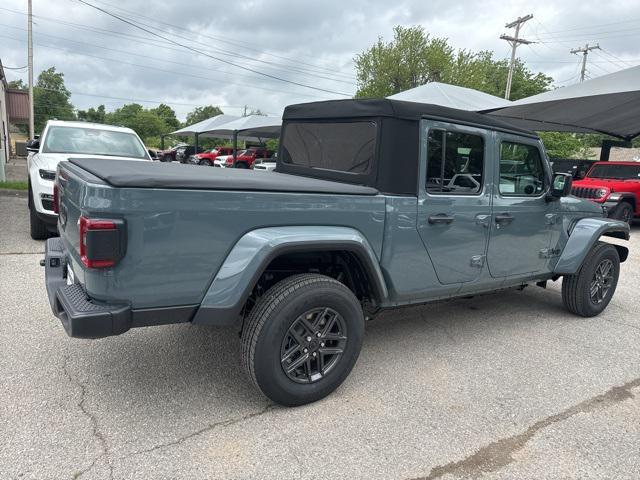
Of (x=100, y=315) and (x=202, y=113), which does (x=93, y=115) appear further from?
(x=100, y=315)

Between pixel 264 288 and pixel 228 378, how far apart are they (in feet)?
2.23

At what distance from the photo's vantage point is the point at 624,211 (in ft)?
36.7

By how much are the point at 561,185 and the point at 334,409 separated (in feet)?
9.31

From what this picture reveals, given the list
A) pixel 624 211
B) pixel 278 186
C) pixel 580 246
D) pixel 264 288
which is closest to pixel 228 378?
pixel 264 288

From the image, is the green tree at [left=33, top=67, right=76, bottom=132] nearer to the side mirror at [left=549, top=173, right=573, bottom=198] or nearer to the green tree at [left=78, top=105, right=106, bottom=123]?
the green tree at [left=78, top=105, right=106, bottom=123]

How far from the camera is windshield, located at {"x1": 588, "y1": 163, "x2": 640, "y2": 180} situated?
11812 millimetres

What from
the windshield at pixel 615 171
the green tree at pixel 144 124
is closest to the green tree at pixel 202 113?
the green tree at pixel 144 124

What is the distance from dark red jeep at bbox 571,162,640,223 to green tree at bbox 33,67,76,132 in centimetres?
6364

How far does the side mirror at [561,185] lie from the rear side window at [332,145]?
6.45 feet

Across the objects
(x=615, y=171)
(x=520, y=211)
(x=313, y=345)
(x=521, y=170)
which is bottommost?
(x=313, y=345)

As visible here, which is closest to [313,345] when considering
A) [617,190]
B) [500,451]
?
[500,451]

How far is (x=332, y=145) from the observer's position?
3.56m

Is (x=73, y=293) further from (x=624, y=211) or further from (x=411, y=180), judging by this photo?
(x=624, y=211)

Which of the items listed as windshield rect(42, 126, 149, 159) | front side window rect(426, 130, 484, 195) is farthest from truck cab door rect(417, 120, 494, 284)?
windshield rect(42, 126, 149, 159)
